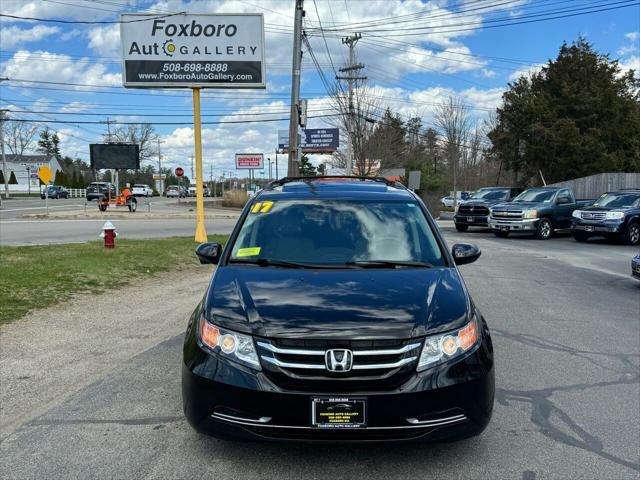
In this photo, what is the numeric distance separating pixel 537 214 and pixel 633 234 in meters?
3.35

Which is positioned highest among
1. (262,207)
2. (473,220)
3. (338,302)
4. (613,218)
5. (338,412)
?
(262,207)

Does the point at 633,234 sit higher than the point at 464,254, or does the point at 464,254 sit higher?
the point at 464,254

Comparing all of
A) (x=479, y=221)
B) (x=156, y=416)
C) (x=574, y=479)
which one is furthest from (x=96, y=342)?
(x=479, y=221)

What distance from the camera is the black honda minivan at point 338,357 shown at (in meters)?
2.83

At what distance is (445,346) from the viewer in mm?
3006

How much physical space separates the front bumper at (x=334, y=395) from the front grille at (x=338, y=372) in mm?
44

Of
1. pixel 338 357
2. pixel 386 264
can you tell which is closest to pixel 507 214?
pixel 386 264

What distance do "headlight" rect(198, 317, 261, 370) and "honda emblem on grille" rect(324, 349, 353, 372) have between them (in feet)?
1.27

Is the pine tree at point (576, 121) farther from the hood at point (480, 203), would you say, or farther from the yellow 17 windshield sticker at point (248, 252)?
the yellow 17 windshield sticker at point (248, 252)

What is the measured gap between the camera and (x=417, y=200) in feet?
15.4

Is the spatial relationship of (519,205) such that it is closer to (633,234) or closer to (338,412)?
(633,234)

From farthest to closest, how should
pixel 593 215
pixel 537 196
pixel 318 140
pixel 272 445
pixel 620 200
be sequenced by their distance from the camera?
1. pixel 318 140
2. pixel 537 196
3. pixel 620 200
4. pixel 593 215
5. pixel 272 445

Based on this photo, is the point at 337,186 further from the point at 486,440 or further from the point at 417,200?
the point at 486,440

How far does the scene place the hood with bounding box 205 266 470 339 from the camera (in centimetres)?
296
